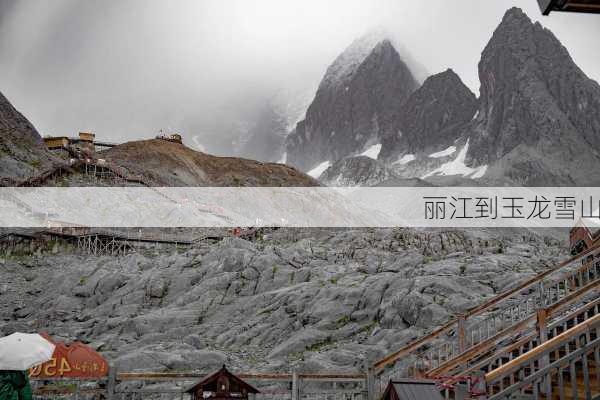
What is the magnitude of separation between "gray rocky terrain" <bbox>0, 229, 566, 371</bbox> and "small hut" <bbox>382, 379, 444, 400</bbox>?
1186cm

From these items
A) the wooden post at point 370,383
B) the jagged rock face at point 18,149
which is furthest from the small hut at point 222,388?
the jagged rock face at point 18,149

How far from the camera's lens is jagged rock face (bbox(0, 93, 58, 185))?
72812 mm

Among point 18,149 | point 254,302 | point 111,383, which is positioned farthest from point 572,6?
point 18,149

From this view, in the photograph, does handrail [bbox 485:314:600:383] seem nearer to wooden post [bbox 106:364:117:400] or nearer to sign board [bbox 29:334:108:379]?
wooden post [bbox 106:364:117:400]

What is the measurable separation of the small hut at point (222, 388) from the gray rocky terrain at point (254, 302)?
9.63m

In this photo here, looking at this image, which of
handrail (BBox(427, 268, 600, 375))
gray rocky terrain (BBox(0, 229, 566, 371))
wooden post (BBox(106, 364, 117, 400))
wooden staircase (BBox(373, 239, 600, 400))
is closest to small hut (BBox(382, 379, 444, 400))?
wooden staircase (BBox(373, 239, 600, 400))

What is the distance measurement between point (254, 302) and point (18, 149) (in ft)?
209

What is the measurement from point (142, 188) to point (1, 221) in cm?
2151

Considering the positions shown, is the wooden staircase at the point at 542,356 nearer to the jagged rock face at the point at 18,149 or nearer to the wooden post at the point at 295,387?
the wooden post at the point at 295,387

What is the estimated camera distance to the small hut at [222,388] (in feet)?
35.0

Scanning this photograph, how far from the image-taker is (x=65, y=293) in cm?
3628

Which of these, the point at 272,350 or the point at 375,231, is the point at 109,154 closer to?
the point at 375,231

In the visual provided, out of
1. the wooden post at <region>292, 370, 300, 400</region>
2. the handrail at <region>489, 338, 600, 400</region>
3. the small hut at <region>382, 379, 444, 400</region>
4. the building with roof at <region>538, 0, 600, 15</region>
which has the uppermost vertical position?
the building with roof at <region>538, 0, 600, 15</region>

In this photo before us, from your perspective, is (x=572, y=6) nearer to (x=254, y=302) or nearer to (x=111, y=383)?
(x=111, y=383)
